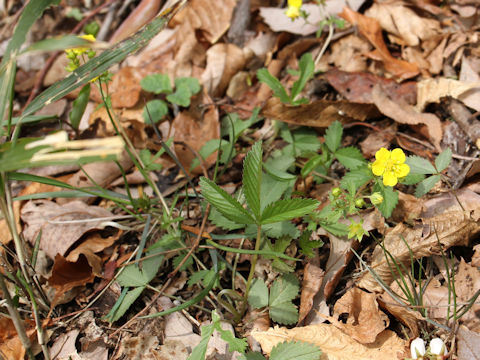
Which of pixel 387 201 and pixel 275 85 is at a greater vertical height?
pixel 275 85

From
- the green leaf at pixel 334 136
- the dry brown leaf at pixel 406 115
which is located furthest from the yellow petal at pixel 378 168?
the dry brown leaf at pixel 406 115

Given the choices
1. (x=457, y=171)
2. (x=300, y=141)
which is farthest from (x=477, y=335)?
(x=300, y=141)

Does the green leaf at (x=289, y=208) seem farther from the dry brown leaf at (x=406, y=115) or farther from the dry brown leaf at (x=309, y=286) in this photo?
the dry brown leaf at (x=406, y=115)

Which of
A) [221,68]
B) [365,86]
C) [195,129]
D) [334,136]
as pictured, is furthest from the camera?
[221,68]

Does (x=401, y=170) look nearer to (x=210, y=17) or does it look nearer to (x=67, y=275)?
(x=67, y=275)

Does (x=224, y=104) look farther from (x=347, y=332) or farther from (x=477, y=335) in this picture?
(x=477, y=335)

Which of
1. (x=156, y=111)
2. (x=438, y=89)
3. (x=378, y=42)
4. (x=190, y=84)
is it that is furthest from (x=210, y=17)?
(x=438, y=89)
